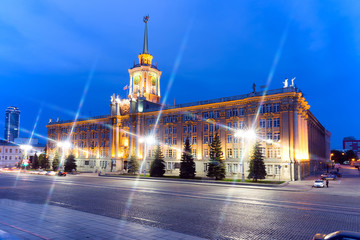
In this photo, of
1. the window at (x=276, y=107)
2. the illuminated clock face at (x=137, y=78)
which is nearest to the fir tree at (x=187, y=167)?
the window at (x=276, y=107)

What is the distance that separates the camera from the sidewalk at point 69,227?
12266mm

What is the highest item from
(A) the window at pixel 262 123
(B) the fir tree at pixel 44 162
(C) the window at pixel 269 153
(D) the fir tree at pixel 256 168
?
(A) the window at pixel 262 123

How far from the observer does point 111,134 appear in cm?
8156

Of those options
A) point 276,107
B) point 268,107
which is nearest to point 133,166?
point 268,107

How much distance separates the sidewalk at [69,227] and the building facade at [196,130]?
3160cm

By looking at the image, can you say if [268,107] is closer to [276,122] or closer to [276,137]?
[276,122]

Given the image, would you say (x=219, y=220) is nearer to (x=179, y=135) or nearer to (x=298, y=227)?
(x=298, y=227)

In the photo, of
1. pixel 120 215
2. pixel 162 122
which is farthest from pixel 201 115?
pixel 120 215

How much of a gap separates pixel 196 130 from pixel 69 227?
52291 millimetres

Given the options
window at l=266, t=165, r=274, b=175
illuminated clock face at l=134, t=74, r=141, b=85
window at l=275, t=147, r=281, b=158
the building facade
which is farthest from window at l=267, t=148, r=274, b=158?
illuminated clock face at l=134, t=74, r=141, b=85

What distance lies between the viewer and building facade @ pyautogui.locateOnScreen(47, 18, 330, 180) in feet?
170

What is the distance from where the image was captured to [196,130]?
65.2m

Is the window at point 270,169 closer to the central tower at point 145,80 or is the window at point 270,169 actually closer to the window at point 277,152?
the window at point 277,152

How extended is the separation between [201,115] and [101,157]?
3688 cm
